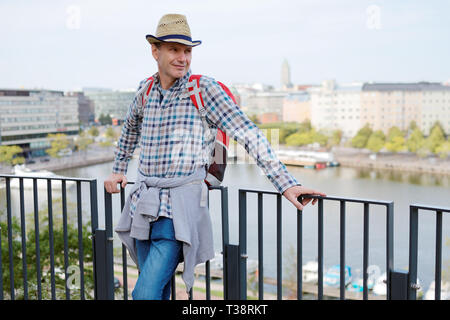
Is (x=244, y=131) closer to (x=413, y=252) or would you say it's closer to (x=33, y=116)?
(x=413, y=252)

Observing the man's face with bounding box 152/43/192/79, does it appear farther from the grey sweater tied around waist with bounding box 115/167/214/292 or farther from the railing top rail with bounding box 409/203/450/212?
the railing top rail with bounding box 409/203/450/212

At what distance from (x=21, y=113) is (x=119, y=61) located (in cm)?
1507

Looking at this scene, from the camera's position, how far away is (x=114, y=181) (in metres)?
1.70

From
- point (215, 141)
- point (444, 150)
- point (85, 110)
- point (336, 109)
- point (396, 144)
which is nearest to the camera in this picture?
point (215, 141)

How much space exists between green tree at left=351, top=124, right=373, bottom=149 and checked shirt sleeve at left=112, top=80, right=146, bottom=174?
2358 centimetres

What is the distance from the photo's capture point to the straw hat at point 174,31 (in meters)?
1.41

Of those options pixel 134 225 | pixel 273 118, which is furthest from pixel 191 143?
pixel 273 118

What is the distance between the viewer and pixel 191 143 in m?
1.42

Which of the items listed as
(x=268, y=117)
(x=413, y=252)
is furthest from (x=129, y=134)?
(x=268, y=117)

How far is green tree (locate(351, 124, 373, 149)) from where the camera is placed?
2467 cm

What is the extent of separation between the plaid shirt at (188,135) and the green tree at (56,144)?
2070 centimetres

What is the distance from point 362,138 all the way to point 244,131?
2444cm
